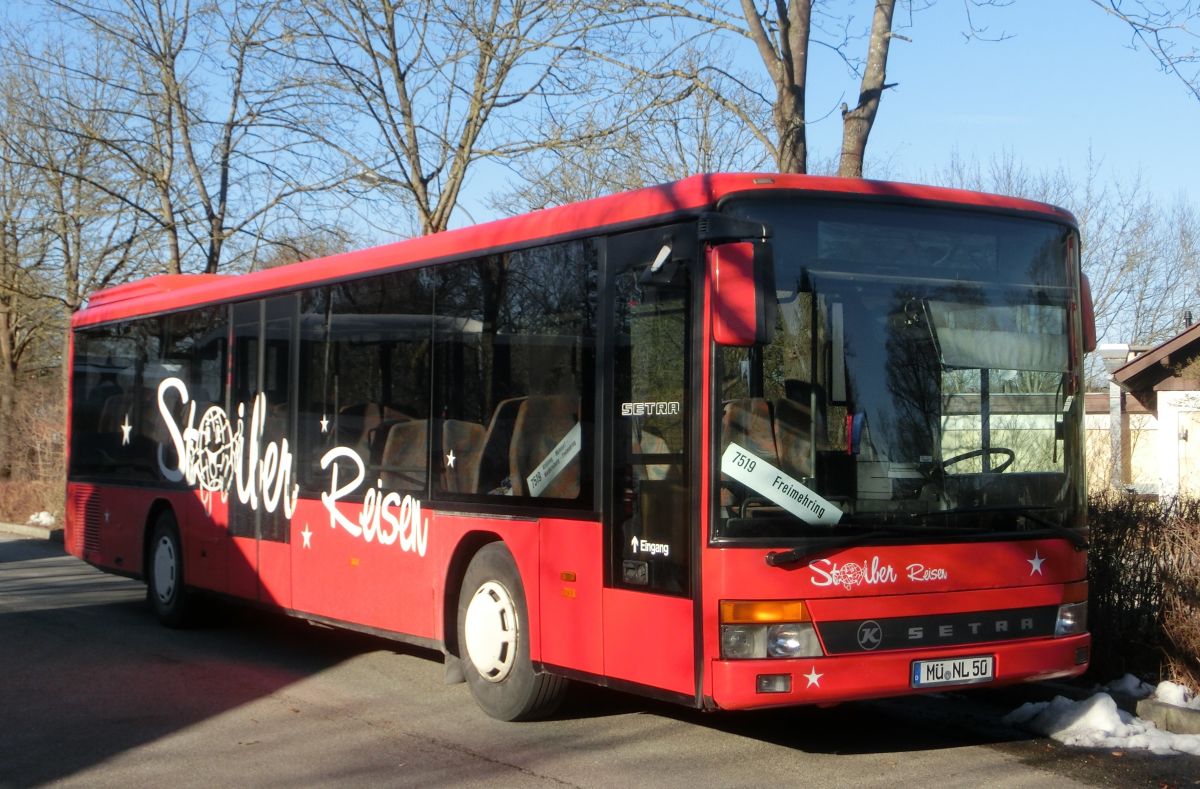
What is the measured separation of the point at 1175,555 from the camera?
28.6 feet

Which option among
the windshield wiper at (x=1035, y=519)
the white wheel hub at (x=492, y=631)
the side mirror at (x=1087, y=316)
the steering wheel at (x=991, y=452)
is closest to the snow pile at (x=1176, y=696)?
the windshield wiper at (x=1035, y=519)

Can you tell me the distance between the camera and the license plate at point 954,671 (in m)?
6.86

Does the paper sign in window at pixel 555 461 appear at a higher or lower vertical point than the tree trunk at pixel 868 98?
lower

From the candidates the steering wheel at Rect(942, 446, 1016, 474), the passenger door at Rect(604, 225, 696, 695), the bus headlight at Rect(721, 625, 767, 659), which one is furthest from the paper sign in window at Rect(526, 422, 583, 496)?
the steering wheel at Rect(942, 446, 1016, 474)

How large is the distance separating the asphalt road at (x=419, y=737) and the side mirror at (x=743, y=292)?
7.42ft

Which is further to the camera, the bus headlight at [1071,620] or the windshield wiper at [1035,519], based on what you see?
the bus headlight at [1071,620]

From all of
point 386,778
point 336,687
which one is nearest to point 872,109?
point 336,687

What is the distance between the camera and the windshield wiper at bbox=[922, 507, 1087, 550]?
278 inches

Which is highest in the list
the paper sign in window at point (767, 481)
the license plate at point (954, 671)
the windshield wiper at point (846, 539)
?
the paper sign in window at point (767, 481)

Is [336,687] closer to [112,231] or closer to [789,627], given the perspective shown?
[789,627]

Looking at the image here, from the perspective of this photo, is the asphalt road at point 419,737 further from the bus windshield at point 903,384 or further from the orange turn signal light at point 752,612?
the bus windshield at point 903,384

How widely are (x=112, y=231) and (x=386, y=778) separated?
77.2ft

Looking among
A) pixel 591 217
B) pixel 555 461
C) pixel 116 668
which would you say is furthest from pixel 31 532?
pixel 591 217

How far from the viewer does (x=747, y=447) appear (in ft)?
21.9
